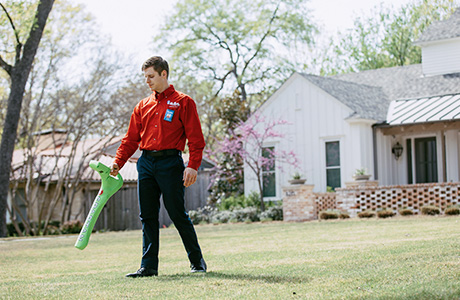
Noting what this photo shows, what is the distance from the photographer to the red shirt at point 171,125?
5980 millimetres

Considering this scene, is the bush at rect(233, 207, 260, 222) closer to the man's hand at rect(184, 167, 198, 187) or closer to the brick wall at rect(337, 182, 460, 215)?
the brick wall at rect(337, 182, 460, 215)

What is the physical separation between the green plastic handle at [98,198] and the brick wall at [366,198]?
12.5 meters

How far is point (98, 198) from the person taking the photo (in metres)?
5.98

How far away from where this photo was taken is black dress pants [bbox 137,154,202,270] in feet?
19.6

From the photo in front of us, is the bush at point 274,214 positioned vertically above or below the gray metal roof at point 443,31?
below

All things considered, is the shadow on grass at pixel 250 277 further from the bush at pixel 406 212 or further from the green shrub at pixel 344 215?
the green shrub at pixel 344 215

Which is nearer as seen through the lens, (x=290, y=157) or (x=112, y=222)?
(x=290, y=157)

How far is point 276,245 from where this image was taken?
9.58m

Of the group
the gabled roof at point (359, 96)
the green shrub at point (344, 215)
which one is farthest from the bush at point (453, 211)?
the gabled roof at point (359, 96)

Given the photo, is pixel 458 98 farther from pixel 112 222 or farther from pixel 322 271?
pixel 322 271

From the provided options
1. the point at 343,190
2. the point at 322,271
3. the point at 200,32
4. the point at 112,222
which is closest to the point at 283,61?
the point at 200,32

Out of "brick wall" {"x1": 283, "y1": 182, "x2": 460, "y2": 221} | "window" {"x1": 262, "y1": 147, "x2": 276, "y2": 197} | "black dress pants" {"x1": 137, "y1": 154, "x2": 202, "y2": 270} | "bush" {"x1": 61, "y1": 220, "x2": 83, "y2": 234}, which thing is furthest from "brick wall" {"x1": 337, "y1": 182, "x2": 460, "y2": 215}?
"black dress pants" {"x1": 137, "y1": 154, "x2": 202, "y2": 270}

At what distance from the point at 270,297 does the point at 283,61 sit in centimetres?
3245

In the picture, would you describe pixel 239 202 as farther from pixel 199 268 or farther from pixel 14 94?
pixel 199 268
